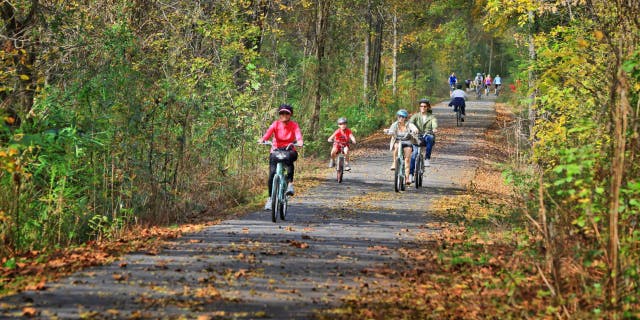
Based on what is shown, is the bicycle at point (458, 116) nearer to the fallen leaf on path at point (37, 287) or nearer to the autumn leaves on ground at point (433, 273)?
the autumn leaves on ground at point (433, 273)

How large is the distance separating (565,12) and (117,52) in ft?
42.3

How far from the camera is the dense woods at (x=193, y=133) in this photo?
9.17 meters

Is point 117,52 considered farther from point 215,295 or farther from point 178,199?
point 215,295

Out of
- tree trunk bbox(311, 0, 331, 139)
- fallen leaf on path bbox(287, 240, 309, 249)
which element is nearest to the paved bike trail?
fallen leaf on path bbox(287, 240, 309, 249)

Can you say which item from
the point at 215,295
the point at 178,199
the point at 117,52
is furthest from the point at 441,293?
the point at 117,52

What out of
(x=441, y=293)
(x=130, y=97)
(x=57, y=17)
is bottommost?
(x=441, y=293)

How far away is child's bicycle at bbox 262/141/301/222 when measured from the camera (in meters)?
14.7

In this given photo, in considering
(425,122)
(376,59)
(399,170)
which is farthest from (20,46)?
(376,59)

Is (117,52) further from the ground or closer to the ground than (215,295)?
further from the ground

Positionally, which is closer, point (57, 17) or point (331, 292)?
point (331, 292)

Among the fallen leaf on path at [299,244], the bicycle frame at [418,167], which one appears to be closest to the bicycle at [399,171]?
the bicycle frame at [418,167]

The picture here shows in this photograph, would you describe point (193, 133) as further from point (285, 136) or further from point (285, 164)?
point (285, 164)

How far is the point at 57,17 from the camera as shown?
16.3m

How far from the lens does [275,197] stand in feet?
48.1
